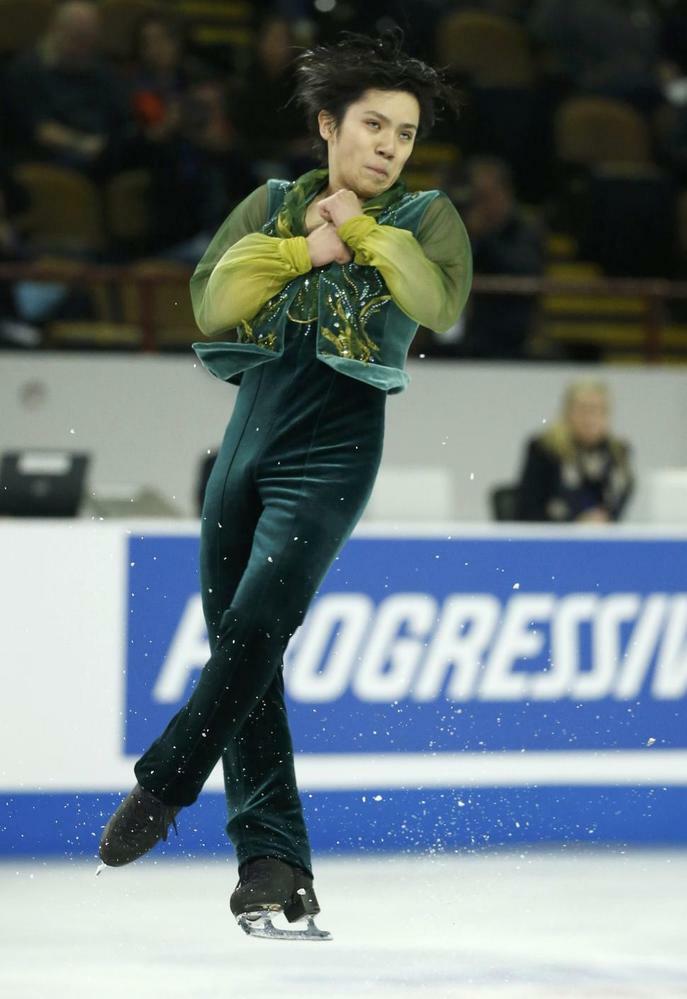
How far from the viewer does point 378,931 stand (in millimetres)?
5031

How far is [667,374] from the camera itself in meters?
8.58

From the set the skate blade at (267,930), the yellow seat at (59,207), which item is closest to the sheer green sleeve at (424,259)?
the skate blade at (267,930)

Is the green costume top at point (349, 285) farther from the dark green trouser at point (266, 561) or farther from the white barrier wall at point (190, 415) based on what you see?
the white barrier wall at point (190, 415)

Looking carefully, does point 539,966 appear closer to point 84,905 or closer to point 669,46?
point 84,905

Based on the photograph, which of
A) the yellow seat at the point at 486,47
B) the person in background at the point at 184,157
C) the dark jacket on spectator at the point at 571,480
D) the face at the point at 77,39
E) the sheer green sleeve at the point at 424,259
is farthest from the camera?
the yellow seat at the point at 486,47

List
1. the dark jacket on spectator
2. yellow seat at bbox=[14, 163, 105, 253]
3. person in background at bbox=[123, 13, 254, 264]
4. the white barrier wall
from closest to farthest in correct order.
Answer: the dark jacket on spectator, the white barrier wall, person in background at bbox=[123, 13, 254, 264], yellow seat at bbox=[14, 163, 105, 253]

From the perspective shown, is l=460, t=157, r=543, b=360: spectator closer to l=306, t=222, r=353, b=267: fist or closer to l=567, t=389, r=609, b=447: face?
l=567, t=389, r=609, b=447: face

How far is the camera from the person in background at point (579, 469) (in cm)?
712

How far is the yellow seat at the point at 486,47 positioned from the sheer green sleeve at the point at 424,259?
6429mm

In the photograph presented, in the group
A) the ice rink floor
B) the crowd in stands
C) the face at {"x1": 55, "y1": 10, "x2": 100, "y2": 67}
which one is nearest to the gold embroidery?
the ice rink floor

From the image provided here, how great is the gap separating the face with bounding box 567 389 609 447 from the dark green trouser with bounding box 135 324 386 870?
3.29 metres

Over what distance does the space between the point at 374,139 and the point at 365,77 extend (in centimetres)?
14

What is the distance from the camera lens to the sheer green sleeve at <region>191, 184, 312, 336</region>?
3.89m

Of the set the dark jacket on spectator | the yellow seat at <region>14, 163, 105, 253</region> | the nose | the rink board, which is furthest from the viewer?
the yellow seat at <region>14, 163, 105, 253</region>
